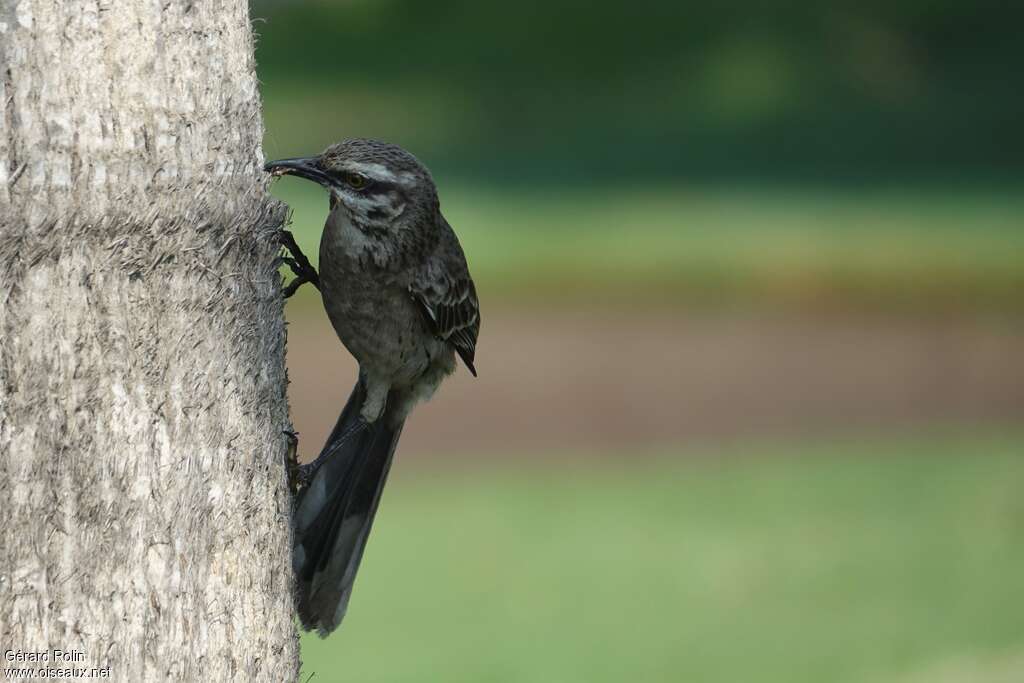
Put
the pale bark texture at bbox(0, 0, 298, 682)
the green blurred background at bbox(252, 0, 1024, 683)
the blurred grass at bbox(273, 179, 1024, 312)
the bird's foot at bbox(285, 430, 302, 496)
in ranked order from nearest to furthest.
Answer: the pale bark texture at bbox(0, 0, 298, 682) < the bird's foot at bbox(285, 430, 302, 496) < the green blurred background at bbox(252, 0, 1024, 683) < the blurred grass at bbox(273, 179, 1024, 312)

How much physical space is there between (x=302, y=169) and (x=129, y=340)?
4.15 feet

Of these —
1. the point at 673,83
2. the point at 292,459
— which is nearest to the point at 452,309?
the point at 292,459

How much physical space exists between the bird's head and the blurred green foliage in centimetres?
1505

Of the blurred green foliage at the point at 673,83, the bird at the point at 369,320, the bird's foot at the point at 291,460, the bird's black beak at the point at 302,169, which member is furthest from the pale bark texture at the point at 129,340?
the blurred green foliage at the point at 673,83

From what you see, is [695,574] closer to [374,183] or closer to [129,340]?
[374,183]

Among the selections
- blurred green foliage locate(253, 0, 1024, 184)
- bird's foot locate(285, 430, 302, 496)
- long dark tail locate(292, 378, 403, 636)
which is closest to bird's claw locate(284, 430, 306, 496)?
bird's foot locate(285, 430, 302, 496)

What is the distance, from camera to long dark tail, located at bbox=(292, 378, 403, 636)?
13.7 ft

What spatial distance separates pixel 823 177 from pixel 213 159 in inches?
681

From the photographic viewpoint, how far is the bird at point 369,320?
14.0 ft

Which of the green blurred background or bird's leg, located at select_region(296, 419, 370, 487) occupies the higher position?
bird's leg, located at select_region(296, 419, 370, 487)

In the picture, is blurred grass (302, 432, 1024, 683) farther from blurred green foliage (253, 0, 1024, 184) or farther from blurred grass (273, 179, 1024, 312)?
blurred green foliage (253, 0, 1024, 184)

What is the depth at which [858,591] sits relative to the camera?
28.9 ft

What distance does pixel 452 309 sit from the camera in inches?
192

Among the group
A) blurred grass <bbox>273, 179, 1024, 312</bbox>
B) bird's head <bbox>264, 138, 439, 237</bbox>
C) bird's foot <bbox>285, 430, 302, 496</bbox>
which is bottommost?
blurred grass <bbox>273, 179, 1024, 312</bbox>
